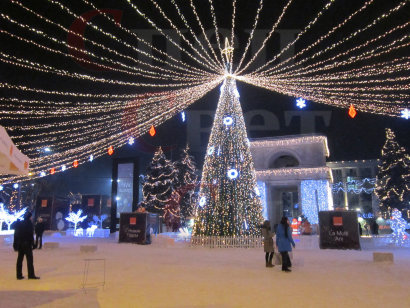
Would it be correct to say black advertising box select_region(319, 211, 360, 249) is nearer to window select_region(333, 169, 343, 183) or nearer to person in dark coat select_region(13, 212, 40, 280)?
person in dark coat select_region(13, 212, 40, 280)

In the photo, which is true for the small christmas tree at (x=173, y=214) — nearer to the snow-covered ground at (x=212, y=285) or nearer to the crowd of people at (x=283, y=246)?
the snow-covered ground at (x=212, y=285)

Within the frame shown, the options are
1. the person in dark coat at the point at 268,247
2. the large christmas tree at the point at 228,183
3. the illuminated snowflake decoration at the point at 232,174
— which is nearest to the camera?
the person in dark coat at the point at 268,247

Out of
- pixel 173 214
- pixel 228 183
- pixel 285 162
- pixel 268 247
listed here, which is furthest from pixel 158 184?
pixel 268 247

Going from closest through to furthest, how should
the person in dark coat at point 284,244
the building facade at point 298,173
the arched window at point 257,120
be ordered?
the person in dark coat at point 284,244 < the building facade at point 298,173 < the arched window at point 257,120

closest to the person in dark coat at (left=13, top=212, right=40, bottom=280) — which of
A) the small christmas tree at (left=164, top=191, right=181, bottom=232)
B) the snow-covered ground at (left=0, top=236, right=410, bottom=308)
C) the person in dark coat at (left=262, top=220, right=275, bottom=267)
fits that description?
the snow-covered ground at (left=0, top=236, right=410, bottom=308)

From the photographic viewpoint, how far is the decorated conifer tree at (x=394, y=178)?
32.3 meters

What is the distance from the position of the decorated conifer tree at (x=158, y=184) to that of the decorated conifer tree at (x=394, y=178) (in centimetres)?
2106

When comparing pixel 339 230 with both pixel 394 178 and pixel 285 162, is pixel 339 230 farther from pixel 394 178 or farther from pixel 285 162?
pixel 394 178

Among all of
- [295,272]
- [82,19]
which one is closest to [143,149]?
[82,19]

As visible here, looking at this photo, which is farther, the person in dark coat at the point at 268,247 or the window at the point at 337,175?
the window at the point at 337,175

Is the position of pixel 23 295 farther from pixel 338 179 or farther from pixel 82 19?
pixel 338 179

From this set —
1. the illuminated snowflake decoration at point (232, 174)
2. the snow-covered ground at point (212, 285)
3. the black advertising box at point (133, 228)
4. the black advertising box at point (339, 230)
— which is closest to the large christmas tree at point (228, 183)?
the illuminated snowflake decoration at point (232, 174)

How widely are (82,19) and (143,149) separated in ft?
120

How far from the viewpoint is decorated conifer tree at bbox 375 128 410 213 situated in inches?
1273
